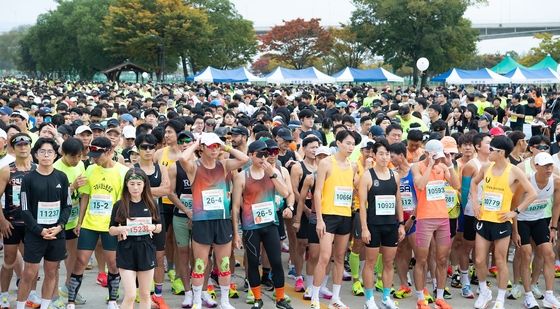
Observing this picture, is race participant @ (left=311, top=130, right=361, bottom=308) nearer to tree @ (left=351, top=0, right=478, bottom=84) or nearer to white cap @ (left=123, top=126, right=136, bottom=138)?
white cap @ (left=123, top=126, right=136, bottom=138)

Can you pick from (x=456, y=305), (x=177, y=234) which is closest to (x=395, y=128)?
(x=456, y=305)

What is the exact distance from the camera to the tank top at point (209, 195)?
7172 mm

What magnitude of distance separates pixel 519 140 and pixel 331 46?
65522mm

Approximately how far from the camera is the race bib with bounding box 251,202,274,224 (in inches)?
287

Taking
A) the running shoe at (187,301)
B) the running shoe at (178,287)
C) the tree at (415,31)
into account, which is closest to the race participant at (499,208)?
the running shoe at (187,301)

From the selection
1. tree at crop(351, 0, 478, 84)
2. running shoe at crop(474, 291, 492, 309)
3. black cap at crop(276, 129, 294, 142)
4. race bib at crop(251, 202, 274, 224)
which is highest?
tree at crop(351, 0, 478, 84)

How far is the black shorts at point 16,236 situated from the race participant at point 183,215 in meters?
1.47

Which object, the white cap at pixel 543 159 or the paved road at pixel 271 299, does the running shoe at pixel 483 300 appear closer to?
the paved road at pixel 271 299

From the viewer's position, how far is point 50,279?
6.82 metres

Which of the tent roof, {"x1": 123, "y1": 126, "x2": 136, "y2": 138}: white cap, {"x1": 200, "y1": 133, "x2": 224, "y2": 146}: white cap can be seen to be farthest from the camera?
the tent roof

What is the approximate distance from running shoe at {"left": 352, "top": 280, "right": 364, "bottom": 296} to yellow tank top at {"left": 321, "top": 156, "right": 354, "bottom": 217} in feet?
3.57

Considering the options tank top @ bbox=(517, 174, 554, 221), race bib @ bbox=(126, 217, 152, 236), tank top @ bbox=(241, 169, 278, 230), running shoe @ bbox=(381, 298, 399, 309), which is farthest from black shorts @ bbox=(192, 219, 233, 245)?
tank top @ bbox=(517, 174, 554, 221)

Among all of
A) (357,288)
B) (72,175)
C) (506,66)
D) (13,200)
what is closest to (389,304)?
(357,288)

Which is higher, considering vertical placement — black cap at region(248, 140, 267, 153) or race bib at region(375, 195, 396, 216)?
black cap at region(248, 140, 267, 153)
